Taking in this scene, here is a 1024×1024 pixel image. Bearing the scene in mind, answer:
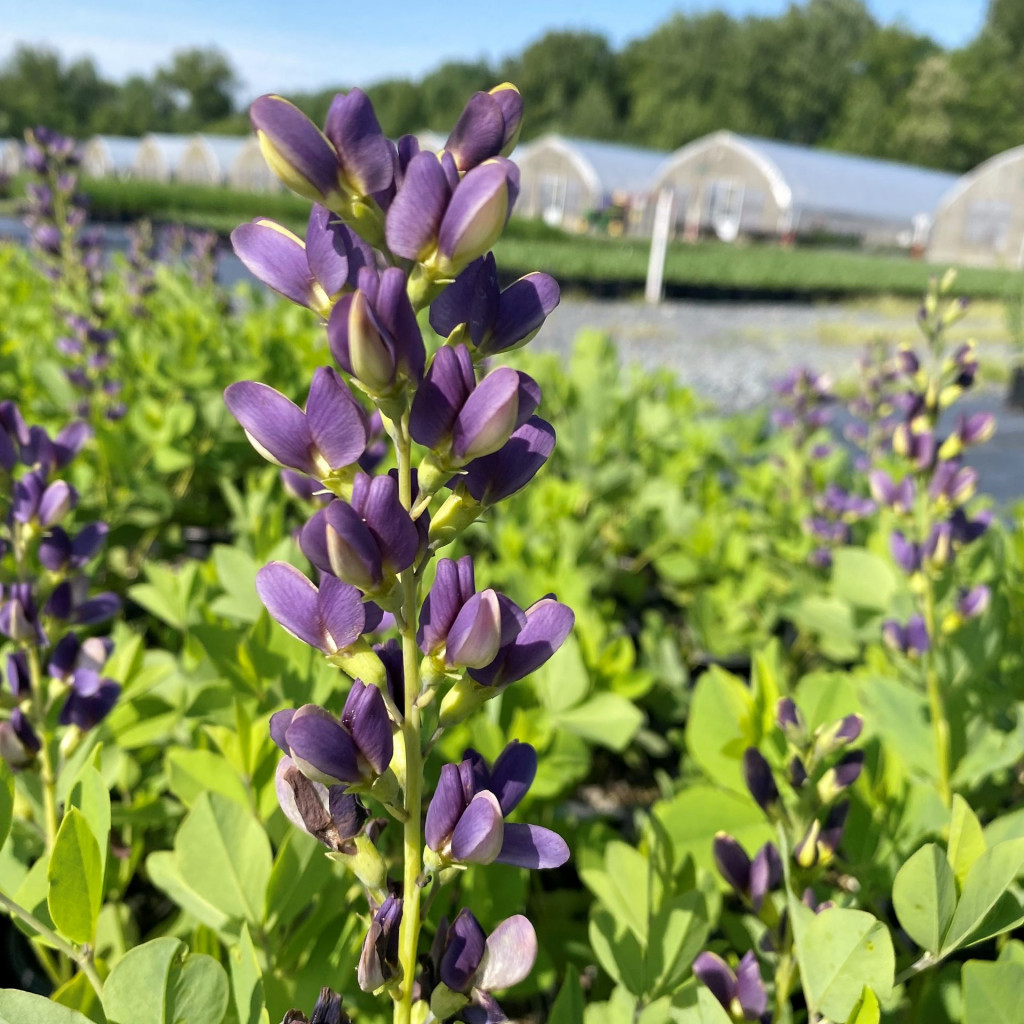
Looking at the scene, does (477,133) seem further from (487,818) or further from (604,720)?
(604,720)

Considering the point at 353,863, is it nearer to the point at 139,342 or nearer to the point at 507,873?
the point at 507,873

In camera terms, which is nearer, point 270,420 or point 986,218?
point 270,420

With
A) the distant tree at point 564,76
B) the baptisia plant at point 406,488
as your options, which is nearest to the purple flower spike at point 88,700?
the baptisia plant at point 406,488

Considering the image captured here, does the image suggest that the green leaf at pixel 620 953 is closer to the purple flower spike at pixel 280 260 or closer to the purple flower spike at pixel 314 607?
the purple flower spike at pixel 314 607

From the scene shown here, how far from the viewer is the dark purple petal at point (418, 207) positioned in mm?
617

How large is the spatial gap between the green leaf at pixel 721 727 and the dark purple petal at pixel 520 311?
2.40 ft

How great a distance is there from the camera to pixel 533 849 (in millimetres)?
687

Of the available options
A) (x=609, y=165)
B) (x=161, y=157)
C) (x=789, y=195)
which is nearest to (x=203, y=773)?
(x=789, y=195)

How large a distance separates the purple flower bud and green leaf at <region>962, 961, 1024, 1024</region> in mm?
273

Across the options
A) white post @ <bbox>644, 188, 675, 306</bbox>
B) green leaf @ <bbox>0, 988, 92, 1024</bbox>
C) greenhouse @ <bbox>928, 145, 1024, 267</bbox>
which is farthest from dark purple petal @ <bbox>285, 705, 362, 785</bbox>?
greenhouse @ <bbox>928, 145, 1024, 267</bbox>

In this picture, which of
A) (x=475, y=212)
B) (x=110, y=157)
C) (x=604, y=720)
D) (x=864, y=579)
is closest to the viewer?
(x=475, y=212)

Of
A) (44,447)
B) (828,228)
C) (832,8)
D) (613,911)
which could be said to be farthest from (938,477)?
(832,8)

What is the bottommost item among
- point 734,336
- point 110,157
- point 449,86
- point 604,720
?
point 604,720

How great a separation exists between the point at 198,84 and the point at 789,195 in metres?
68.3
